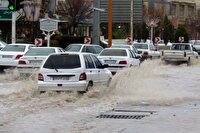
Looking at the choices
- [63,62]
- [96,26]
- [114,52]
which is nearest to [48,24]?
[114,52]

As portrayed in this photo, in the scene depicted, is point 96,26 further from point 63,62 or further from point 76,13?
point 63,62

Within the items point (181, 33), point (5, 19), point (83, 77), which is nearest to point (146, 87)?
point (83, 77)

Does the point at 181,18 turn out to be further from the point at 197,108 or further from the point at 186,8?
the point at 197,108

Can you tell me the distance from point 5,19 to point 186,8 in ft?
263

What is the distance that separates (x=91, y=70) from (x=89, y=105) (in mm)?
2675

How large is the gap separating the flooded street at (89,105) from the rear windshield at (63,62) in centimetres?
91

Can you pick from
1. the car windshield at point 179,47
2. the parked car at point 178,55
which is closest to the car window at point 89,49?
the parked car at point 178,55

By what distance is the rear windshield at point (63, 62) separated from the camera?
1838 centimetres

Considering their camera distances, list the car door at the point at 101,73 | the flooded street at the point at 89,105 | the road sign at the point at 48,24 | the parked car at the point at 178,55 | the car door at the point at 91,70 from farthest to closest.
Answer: the parked car at the point at 178,55
the road sign at the point at 48,24
the car door at the point at 101,73
the car door at the point at 91,70
the flooded street at the point at 89,105

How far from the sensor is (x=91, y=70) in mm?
18797

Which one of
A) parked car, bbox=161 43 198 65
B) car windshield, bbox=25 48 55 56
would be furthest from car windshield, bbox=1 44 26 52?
parked car, bbox=161 43 198 65

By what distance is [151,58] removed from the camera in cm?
4528

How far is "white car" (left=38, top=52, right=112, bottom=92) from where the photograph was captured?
1806cm

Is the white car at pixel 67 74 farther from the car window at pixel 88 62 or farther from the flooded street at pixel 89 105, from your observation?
the flooded street at pixel 89 105
